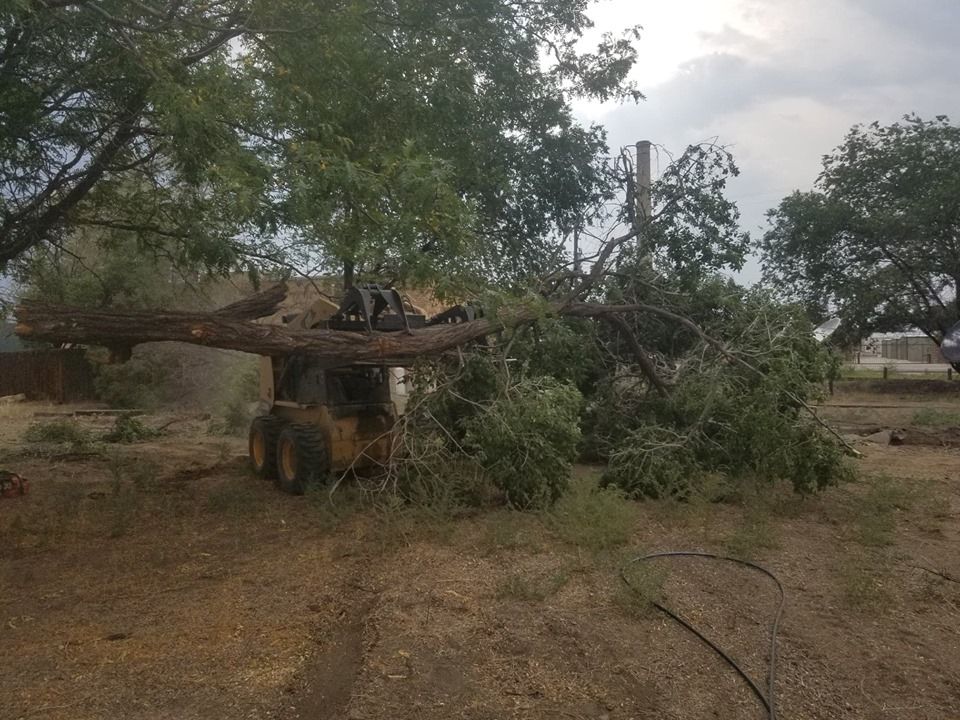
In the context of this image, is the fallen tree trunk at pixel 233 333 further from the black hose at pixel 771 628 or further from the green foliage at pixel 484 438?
the black hose at pixel 771 628

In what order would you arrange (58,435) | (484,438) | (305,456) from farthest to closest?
(58,435) < (305,456) < (484,438)

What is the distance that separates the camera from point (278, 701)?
4434 mm

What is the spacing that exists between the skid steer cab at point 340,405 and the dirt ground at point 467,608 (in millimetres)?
538

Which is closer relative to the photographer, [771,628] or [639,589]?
[771,628]

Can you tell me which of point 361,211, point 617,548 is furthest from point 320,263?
point 617,548

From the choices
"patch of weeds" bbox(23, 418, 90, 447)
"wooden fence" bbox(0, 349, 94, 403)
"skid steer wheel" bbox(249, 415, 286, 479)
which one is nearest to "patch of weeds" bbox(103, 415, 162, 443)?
"patch of weeds" bbox(23, 418, 90, 447)

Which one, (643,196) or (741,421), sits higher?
(643,196)

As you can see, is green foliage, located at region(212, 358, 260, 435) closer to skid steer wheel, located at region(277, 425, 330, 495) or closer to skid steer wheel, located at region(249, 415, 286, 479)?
skid steer wheel, located at region(249, 415, 286, 479)

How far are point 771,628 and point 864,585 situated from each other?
1.01 metres

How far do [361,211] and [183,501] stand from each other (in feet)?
15.2

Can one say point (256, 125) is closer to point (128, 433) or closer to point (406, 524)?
point (406, 524)

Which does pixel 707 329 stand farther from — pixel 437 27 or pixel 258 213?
pixel 258 213

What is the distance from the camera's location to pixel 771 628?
5.37 m

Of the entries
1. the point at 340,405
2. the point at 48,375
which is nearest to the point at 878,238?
the point at 340,405
